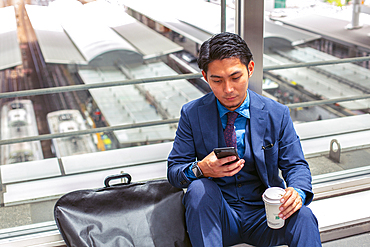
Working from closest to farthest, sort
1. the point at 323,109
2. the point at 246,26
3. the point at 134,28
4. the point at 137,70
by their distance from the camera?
the point at 246,26 < the point at 134,28 < the point at 137,70 < the point at 323,109

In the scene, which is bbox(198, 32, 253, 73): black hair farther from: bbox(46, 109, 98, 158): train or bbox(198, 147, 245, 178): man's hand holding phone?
bbox(46, 109, 98, 158): train

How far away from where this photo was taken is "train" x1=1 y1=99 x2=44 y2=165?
6.19 m

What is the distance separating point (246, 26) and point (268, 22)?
8190 millimetres

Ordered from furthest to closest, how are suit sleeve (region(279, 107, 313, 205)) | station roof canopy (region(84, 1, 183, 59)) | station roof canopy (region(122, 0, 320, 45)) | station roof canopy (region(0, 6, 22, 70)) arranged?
station roof canopy (region(84, 1, 183, 59)) < station roof canopy (region(0, 6, 22, 70)) < station roof canopy (region(122, 0, 320, 45)) < suit sleeve (region(279, 107, 313, 205))

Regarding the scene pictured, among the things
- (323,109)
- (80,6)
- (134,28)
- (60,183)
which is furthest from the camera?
(323,109)

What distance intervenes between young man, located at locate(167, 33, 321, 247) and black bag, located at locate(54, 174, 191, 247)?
175 millimetres

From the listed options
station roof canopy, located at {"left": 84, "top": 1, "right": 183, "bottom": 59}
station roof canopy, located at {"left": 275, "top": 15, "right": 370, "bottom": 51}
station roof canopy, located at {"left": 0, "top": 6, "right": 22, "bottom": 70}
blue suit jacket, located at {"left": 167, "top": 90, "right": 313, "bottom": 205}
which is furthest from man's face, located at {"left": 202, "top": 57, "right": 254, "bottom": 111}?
station roof canopy, located at {"left": 275, "top": 15, "right": 370, "bottom": 51}

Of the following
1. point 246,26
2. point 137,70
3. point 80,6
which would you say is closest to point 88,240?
point 246,26

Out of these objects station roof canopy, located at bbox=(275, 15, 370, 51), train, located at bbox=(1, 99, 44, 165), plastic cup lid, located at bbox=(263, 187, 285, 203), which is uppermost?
plastic cup lid, located at bbox=(263, 187, 285, 203)

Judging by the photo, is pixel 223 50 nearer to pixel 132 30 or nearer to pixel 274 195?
pixel 274 195

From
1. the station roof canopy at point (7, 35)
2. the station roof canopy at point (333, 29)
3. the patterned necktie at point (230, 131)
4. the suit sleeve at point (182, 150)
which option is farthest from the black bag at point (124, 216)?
the station roof canopy at point (333, 29)

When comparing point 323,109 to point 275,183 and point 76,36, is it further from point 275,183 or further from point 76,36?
point 275,183

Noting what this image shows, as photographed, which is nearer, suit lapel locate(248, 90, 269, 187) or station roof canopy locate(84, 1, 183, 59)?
suit lapel locate(248, 90, 269, 187)

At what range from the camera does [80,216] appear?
1309mm
